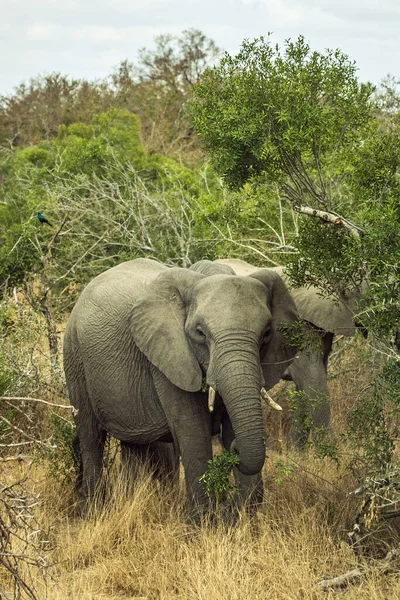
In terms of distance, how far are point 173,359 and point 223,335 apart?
537 millimetres

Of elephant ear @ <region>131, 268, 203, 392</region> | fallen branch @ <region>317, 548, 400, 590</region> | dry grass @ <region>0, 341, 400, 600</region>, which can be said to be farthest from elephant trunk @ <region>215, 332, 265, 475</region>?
fallen branch @ <region>317, 548, 400, 590</region>

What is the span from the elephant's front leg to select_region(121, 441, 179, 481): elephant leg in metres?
0.82

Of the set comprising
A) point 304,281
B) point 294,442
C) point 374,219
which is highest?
point 374,219

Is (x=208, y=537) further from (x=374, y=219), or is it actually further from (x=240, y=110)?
(x=240, y=110)

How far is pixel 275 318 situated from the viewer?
6.08 meters

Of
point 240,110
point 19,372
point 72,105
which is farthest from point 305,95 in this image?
point 72,105

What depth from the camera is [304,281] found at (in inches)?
228

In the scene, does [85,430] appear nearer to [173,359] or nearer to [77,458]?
[77,458]

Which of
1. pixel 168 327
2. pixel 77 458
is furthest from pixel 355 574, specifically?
pixel 77 458

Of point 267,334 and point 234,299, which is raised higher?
point 234,299

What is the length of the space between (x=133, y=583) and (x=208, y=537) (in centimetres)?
57

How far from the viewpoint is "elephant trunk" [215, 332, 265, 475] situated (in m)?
5.43

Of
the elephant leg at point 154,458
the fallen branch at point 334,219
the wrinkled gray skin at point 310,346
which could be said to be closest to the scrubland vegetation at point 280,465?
the fallen branch at point 334,219

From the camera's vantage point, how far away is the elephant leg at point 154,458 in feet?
23.4
